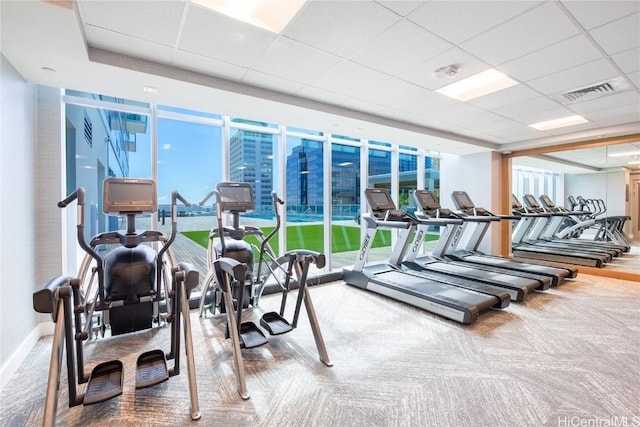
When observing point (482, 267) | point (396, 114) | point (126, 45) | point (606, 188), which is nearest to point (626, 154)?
point (606, 188)

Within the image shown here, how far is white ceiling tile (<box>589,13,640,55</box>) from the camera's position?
2426 millimetres

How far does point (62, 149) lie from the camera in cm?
338

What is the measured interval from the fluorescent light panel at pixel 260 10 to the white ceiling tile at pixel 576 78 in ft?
9.70

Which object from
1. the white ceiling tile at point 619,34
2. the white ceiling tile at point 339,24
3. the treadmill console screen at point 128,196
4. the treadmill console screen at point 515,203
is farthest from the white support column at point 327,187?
the treadmill console screen at point 515,203

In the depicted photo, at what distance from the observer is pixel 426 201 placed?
586 cm

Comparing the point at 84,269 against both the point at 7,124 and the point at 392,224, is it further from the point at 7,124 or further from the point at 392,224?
the point at 392,224

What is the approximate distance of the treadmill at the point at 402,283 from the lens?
11.8ft

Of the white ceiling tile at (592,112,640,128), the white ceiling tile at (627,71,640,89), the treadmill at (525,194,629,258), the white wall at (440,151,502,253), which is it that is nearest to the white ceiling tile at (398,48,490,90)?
the white ceiling tile at (627,71,640,89)

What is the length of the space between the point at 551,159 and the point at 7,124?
8920mm

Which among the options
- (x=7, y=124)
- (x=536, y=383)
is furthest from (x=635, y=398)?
(x=7, y=124)

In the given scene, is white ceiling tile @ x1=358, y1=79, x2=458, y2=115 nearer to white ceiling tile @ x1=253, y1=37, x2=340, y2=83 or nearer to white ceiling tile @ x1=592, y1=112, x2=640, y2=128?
white ceiling tile @ x1=253, y1=37, x2=340, y2=83

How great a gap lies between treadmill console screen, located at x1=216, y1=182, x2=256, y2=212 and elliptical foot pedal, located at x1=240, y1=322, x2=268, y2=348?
4.04 ft

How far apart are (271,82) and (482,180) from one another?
5.70m

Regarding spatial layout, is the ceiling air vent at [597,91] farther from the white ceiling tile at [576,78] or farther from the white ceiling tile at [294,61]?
the white ceiling tile at [294,61]
